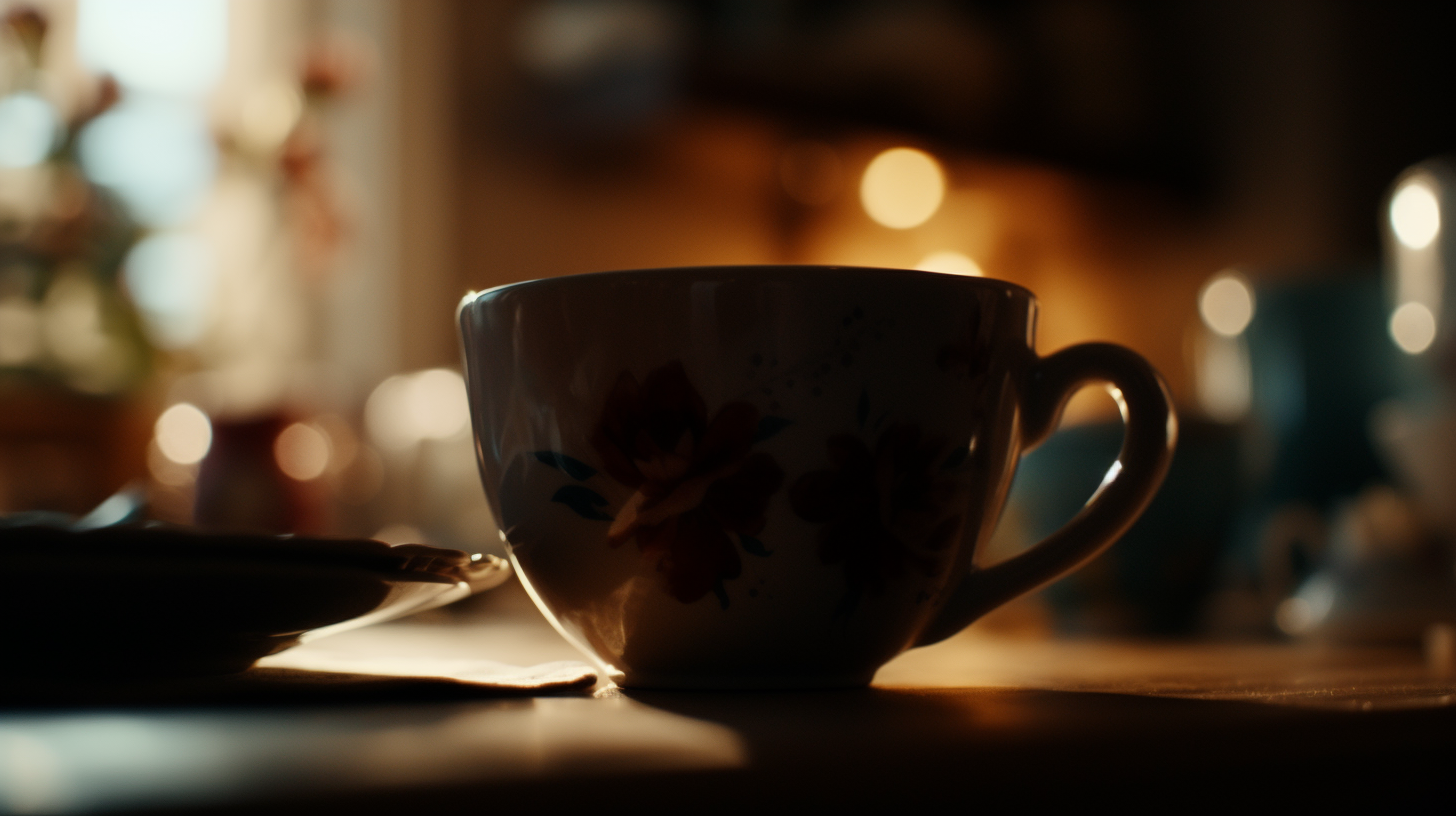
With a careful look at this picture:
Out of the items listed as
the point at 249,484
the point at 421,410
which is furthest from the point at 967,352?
the point at 421,410

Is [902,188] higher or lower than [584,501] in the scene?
higher

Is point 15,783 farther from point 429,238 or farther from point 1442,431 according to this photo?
point 429,238

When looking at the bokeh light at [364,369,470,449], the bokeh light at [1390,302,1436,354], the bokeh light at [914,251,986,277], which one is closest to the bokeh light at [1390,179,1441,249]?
the bokeh light at [1390,302,1436,354]

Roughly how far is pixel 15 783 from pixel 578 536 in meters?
0.17

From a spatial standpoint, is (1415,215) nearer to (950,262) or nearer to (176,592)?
(176,592)

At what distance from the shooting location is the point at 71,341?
1.46 metres

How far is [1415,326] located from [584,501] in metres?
0.57

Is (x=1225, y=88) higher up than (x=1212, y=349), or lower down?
higher up

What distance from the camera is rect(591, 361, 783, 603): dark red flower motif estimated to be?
1.03 feet

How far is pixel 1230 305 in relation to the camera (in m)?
0.97

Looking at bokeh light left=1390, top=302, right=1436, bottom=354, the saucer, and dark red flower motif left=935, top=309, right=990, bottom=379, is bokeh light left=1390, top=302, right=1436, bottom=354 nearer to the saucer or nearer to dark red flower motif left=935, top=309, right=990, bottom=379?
dark red flower motif left=935, top=309, right=990, bottom=379

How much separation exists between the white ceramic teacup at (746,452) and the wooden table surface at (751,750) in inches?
0.8

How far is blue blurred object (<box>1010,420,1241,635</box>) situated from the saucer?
1.44 ft

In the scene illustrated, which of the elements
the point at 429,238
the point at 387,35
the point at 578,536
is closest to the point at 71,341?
the point at 429,238
